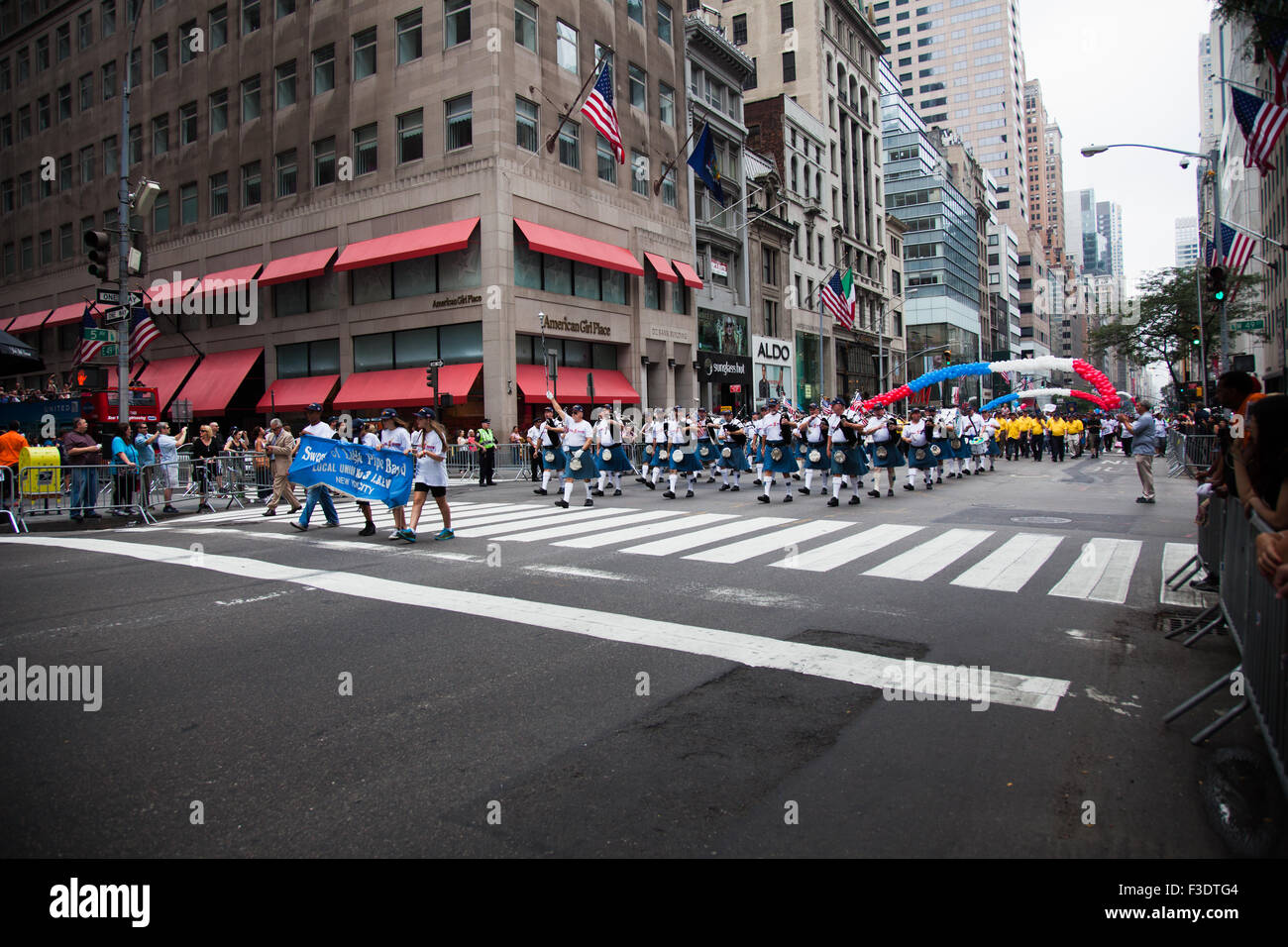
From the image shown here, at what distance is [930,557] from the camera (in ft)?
32.5

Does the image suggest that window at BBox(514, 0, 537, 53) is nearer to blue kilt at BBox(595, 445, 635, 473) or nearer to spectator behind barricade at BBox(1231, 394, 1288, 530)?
blue kilt at BBox(595, 445, 635, 473)

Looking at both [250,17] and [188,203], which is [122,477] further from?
[250,17]

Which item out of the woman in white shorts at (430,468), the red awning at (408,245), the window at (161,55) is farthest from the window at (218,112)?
the woman in white shorts at (430,468)

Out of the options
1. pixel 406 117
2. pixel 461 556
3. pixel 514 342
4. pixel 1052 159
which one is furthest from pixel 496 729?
pixel 1052 159

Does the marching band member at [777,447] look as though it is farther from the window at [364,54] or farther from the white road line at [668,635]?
the window at [364,54]

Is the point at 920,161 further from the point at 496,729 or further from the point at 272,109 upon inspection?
the point at 496,729

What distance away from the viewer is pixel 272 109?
35.6 m

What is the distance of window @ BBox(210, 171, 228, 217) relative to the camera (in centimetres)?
3775

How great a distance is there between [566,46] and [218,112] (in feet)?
56.0

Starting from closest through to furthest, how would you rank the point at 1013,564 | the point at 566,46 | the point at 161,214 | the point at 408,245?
the point at 1013,564
the point at 408,245
the point at 566,46
the point at 161,214

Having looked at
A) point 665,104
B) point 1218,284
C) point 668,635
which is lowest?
point 668,635

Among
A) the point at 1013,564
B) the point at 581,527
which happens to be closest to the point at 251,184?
the point at 581,527
